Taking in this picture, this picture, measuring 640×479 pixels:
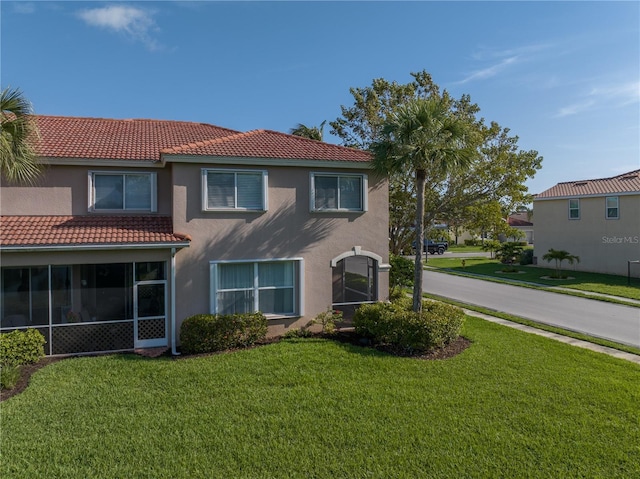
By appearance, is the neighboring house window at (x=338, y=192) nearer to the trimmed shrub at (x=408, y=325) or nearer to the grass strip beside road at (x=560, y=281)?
the trimmed shrub at (x=408, y=325)

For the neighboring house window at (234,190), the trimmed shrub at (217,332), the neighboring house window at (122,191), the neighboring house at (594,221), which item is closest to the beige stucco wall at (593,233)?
the neighboring house at (594,221)

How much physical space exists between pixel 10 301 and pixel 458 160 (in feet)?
48.9

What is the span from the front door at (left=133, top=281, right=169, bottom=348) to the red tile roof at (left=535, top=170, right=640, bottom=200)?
30958 mm

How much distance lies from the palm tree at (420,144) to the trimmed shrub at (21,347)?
1159 centimetres

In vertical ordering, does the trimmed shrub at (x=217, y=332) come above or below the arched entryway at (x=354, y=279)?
below

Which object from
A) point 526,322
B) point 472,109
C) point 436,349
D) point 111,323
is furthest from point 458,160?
point 111,323

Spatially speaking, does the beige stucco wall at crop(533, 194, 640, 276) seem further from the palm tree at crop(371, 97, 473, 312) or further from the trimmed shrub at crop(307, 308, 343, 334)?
the trimmed shrub at crop(307, 308, 343, 334)

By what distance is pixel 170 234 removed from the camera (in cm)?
1302

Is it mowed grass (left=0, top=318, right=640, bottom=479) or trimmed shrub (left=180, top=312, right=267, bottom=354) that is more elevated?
trimmed shrub (left=180, top=312, right=267, bottom=354)

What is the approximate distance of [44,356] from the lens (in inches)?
486

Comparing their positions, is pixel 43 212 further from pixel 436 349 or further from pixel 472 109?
pixel 472 109

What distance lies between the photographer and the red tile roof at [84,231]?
1179cm

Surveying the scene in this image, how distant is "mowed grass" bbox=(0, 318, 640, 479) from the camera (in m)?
6.50

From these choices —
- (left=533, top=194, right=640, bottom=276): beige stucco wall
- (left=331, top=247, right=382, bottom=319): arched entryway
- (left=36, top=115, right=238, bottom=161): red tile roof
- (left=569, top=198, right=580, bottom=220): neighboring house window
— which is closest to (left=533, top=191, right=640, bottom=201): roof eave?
(left=533, top=194, right=640, bottom=276): beige stucco wall
